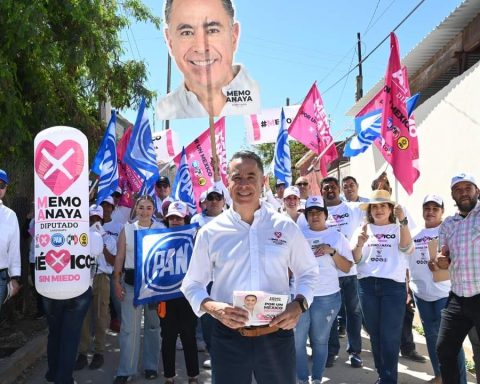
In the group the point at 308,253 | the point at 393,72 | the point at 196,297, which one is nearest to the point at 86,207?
the point at 196,297

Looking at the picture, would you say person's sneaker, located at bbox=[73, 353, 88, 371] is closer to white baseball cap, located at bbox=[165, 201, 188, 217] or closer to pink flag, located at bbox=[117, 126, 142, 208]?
white baseball cap, located at bbox=[165, 201, 188, 217]

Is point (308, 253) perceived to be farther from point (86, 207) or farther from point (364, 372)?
point (364, 372)

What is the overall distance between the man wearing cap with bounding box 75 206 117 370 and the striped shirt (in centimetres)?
383

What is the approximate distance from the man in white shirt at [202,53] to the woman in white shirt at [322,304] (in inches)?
71.3

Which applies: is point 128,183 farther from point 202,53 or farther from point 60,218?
point 60,218

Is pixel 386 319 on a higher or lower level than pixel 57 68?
lower

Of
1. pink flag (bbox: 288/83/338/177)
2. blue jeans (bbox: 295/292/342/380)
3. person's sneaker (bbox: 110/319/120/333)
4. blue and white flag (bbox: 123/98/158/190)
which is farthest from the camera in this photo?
pink flag (bbox: 288/83/338/177)

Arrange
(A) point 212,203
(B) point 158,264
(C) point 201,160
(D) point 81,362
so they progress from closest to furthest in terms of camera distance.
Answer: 1. (B) point 158,264
2. (D) point 81,362
3. (A) point 212,203
4. (C) point 201,160

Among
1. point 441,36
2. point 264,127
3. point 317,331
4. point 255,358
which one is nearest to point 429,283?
point 317,331

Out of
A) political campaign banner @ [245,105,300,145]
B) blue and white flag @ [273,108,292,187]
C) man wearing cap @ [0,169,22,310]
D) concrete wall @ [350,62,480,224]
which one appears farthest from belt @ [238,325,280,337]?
political campaign banner @ [245,105,300,145]

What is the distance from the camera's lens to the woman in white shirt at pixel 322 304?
16.4 ft

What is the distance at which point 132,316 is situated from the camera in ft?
17.5

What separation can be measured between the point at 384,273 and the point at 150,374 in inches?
109

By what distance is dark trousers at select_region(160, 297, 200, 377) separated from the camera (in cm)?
514
